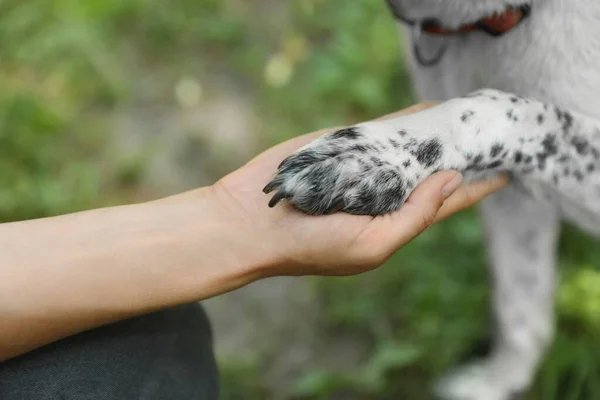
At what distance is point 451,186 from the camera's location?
1384mm

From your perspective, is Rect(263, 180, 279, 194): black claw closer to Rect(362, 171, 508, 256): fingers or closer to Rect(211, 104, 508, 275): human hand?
Rect(211, 104, 508, 275): human hand

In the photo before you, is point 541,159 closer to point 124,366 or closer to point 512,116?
point 512,116

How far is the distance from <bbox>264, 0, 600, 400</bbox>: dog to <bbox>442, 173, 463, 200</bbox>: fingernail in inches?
1.1

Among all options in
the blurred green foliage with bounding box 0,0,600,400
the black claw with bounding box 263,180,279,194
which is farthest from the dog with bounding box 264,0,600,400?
the blurred green foliage with bounding box 0,0,600,400

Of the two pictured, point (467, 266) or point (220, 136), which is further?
point (220, 136)

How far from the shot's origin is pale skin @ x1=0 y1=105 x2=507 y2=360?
1.27 metres

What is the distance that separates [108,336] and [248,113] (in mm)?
1914

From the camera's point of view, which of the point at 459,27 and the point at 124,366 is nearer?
the point at 124,366

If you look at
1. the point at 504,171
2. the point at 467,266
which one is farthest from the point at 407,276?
the point at 504,171

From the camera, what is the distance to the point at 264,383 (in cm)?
233

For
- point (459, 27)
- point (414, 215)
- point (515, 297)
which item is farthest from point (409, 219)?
point (515, 297)

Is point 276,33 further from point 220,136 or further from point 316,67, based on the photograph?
point 220,136

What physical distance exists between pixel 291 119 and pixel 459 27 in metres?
1.55

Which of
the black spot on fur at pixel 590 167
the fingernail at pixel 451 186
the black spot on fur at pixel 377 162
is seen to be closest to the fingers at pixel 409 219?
the fingernail at pixel 451 186
